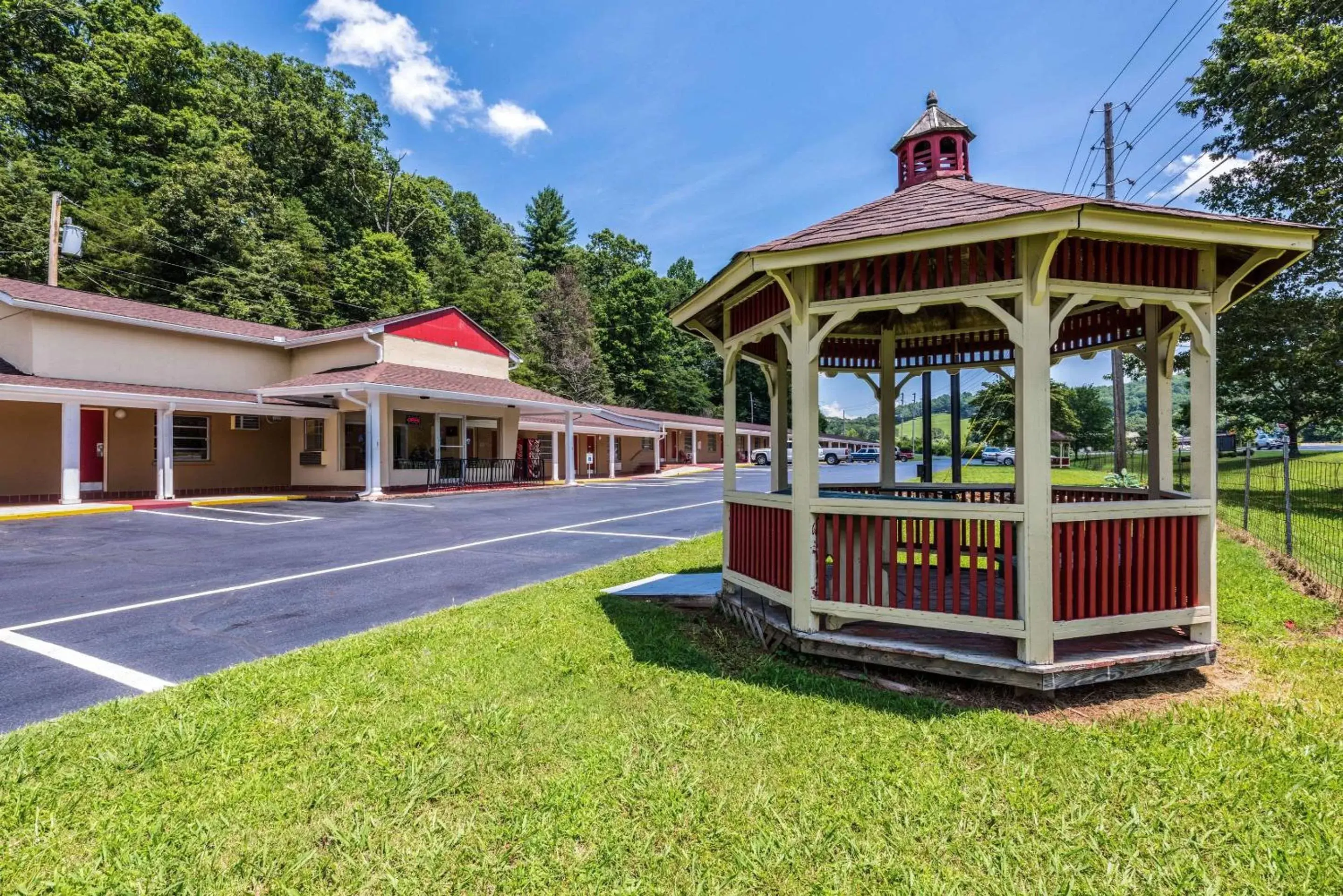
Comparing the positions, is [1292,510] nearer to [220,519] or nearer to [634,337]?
[220,519]

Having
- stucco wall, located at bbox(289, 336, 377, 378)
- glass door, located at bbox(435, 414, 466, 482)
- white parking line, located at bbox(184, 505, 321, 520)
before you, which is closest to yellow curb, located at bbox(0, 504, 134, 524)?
white parking line, located at bbox(184, 505, 321, 520)

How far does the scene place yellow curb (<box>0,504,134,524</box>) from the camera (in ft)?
38.2

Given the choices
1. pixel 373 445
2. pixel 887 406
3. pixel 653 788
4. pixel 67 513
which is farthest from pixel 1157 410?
pixel 67 513

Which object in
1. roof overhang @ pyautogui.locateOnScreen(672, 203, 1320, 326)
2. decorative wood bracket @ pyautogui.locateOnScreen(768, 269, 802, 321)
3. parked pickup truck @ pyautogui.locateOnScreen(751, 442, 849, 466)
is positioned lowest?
parked pickup truck @ pyautogui.locateOnScreen(751, 442, 849, 466)

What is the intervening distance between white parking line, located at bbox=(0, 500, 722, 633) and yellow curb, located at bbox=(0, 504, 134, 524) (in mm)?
8922

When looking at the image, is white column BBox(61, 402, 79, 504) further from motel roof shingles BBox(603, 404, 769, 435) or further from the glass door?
motel roof shingles BBox(603, 404, 769, 435)

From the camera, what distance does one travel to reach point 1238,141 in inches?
589

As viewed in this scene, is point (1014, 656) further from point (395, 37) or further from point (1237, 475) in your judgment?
point (395, 37)

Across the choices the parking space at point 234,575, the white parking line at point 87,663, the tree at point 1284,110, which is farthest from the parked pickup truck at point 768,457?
the white parking line at point 87,663

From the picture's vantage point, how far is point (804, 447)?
4.21m

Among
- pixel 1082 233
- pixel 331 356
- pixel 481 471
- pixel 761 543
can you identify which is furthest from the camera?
pixel 481 471

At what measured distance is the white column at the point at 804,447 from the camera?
4.19 meters

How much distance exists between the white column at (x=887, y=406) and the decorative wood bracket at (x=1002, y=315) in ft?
8.53

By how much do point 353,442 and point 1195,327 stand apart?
65.6ft
